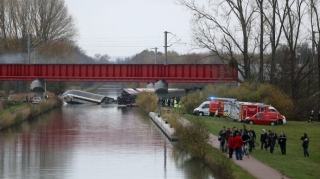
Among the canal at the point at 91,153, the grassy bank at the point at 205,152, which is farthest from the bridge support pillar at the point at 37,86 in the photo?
the grassy bank at the point at 205,152

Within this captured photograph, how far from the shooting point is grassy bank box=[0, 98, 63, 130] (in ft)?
176

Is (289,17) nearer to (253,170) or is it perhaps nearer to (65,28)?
(253,170)

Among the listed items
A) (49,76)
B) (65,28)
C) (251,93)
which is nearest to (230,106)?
(251,93)

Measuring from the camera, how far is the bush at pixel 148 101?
248 feet

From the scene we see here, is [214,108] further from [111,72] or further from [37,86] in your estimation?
[37,86]

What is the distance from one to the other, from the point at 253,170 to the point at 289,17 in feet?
126

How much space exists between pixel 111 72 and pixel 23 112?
18159 mm

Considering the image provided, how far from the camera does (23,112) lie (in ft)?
203

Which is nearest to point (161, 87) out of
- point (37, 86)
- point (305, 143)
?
point (37, 86)

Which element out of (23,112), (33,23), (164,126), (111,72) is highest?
(33,23)

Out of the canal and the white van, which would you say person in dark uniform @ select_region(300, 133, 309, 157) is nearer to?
the canal

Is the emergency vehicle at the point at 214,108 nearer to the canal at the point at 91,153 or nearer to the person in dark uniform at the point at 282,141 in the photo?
the canal at the point at 91,153

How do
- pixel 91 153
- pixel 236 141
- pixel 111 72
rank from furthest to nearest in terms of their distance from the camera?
1. pixel 111 72
2. pixel 91 153
3. pixel 236 141

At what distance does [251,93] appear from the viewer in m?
61.0
